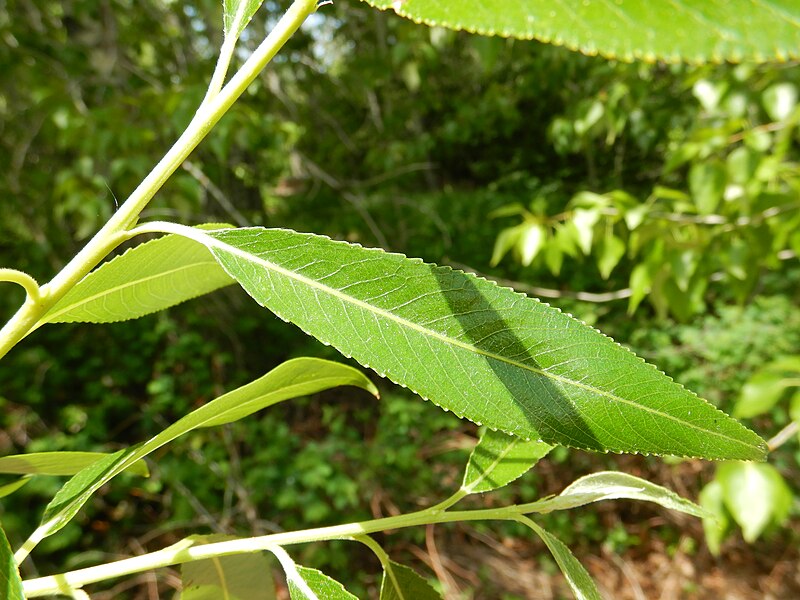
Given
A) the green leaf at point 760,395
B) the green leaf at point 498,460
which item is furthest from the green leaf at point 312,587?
the green leaf at point 760,395

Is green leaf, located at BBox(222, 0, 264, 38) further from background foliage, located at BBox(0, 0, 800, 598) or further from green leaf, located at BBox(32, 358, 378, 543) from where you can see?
background foliage, located at BBox(0, 0, 800, 598)

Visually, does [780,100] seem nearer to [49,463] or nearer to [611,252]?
[611,252]

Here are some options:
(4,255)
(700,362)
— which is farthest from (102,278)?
(4,255)

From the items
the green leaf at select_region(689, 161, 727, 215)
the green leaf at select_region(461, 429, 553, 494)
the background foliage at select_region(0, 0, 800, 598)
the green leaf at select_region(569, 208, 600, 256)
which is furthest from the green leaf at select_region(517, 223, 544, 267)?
the green leaf at select_region(461, 429, 553, 494)

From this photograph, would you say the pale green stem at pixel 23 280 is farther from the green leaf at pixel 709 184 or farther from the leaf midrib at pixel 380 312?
the green leaf at pixel 709 184

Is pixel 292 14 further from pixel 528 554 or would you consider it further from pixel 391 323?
pixel 528 554

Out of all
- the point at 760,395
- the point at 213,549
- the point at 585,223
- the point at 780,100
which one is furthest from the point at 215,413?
the point at 780,100
